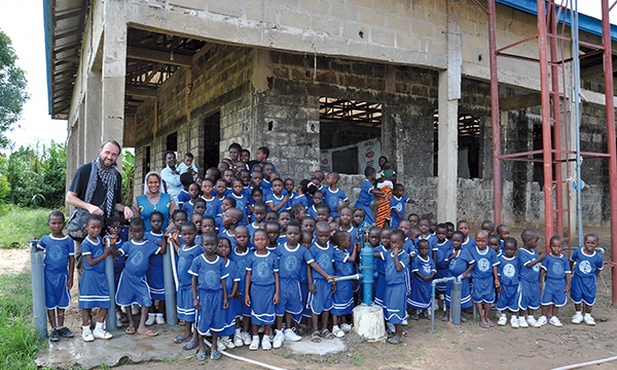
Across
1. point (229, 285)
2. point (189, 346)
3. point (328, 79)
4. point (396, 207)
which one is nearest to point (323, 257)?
point (229, 285)

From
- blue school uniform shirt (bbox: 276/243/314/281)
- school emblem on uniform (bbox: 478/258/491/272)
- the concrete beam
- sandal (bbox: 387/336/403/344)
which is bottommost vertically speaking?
sandal (bbox: 387/336/403/344)

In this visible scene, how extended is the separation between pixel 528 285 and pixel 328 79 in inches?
193

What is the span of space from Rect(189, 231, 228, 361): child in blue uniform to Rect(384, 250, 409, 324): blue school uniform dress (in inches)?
59.5

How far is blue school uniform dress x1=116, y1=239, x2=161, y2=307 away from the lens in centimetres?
420

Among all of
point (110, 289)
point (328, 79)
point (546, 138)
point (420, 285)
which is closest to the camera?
point (110, 289)

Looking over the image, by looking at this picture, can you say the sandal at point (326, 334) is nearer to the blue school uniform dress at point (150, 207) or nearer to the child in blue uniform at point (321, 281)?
the child in blue uniform at point (321, 281)

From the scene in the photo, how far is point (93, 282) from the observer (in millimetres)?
4043

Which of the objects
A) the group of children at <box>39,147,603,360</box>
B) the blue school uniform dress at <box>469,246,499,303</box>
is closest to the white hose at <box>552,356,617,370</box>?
the group of children at <box>39,147,603,360</box>

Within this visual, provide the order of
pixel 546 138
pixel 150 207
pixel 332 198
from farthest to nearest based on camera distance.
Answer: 1. pixel 332 198
2. pixel 546 138
3. pixel 150 207

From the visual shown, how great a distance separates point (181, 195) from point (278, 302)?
6.30ft

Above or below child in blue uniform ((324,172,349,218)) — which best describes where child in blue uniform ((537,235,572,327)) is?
below

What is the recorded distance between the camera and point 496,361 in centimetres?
394

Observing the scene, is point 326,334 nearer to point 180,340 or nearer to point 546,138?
point 180,340

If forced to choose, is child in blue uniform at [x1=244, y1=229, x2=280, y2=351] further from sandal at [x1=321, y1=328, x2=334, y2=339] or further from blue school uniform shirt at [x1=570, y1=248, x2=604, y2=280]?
blue school uniform shirt at [x1=570, y1=248, x2=604, y2=280]
